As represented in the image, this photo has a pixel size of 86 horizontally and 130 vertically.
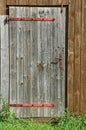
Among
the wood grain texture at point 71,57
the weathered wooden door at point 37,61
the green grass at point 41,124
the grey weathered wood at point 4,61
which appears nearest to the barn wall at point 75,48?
the wood grain texture at point 71,57

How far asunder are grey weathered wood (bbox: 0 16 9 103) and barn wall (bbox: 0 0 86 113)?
1.20 feet

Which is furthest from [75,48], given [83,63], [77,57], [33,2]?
[33,2]

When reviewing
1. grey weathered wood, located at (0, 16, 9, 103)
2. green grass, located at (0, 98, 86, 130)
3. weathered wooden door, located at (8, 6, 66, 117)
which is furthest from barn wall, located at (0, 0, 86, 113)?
grey weathered wood, located at (0, 16, 9, 103)

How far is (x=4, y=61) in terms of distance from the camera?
9.43 meters

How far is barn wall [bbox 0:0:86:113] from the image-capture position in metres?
9.40

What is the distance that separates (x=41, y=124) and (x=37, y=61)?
1.28m

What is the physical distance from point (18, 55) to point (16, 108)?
1.09 metres

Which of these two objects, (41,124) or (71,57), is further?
(71,57)

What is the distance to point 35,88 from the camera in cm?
947

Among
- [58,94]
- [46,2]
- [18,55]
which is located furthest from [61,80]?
[46,2]

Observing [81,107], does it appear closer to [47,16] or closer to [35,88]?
[35,88]

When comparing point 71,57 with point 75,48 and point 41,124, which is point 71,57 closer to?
point 75,48

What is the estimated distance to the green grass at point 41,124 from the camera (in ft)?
29.2

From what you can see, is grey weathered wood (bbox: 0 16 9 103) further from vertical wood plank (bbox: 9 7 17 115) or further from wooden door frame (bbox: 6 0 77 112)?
wooden door frame (bbox: 6 0 77 112)
